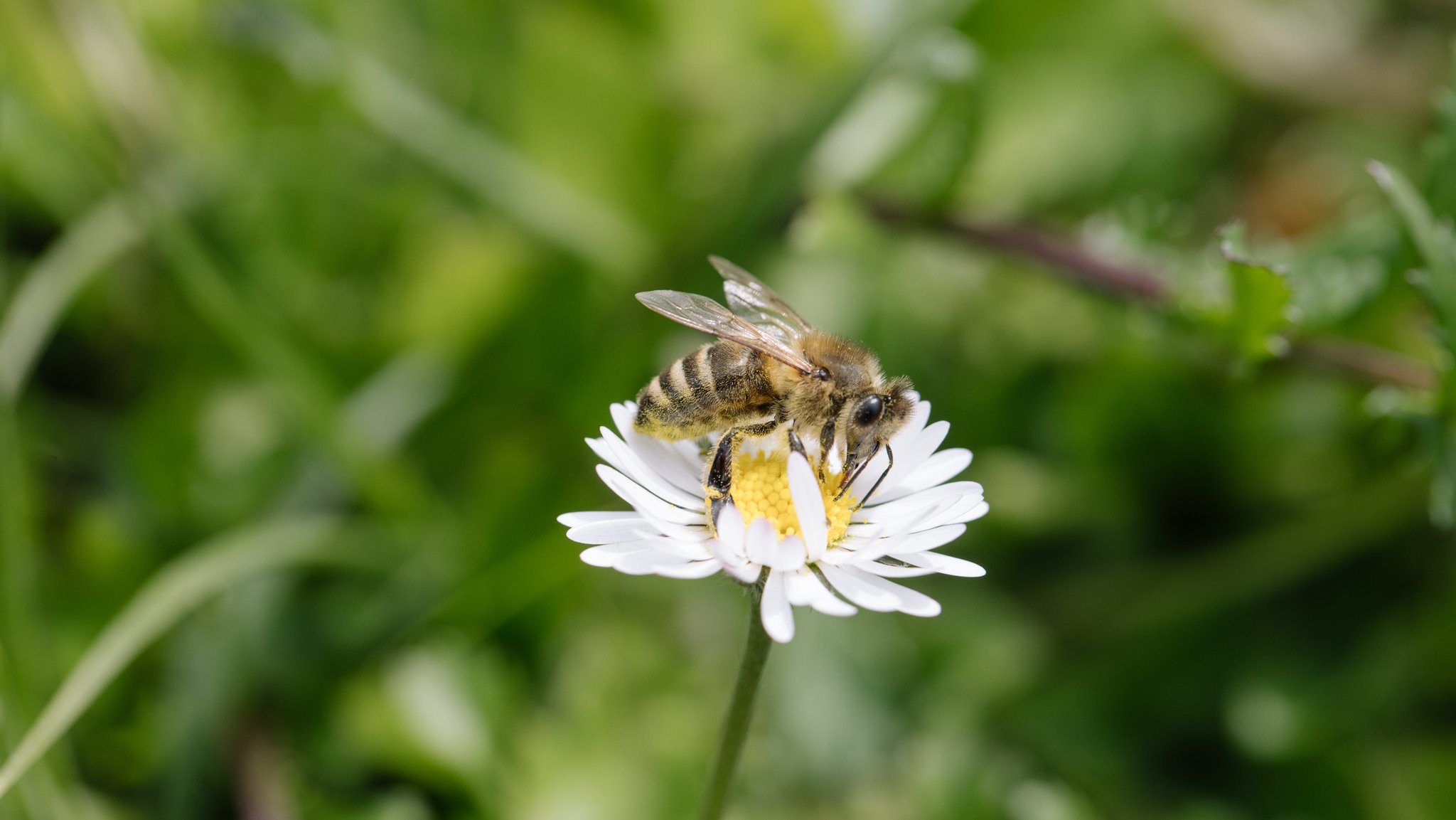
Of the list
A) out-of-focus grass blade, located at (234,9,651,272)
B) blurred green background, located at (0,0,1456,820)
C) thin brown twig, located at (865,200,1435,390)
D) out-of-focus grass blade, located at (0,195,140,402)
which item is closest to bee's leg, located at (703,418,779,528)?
blurred green background, located at (0,0,1456,820)

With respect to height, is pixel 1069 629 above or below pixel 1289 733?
above

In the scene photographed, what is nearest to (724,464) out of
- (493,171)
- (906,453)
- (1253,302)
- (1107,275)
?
(906,453)

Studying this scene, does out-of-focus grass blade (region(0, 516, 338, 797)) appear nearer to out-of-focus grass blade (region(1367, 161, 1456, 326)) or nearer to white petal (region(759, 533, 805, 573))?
white petal (region(759, 533, 805, 573))

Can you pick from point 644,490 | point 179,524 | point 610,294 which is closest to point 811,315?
point 610,294

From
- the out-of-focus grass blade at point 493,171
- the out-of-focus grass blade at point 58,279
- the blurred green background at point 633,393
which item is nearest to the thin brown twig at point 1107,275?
the blurred green background at point 633,393

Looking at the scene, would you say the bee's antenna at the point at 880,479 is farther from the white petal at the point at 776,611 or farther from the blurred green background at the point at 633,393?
the blurred green background at the point at 633,393

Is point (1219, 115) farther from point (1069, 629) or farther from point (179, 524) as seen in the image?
point (179, 524)
